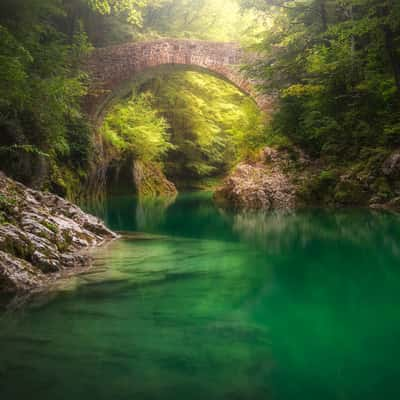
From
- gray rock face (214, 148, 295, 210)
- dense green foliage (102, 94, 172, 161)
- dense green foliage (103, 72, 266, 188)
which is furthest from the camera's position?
dense green foliage (103, 72, 266, 188)

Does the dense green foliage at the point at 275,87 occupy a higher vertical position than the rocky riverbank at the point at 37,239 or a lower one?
higher

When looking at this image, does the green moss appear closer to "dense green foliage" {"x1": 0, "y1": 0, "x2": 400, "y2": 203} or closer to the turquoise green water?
the turquoise green water

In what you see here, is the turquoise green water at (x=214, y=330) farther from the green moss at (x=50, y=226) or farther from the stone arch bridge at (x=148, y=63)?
the stone arch bridge at (x=148, y=63)

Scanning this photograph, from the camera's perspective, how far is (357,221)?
7.43 m

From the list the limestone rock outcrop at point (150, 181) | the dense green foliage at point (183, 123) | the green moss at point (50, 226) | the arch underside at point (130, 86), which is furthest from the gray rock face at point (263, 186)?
the limestone rock outcrop at point (150, 181)

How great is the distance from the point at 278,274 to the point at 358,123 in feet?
24.7

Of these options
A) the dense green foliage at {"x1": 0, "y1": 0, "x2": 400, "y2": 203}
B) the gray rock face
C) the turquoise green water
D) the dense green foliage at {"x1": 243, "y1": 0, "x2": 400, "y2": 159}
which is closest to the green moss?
the turquoise green water

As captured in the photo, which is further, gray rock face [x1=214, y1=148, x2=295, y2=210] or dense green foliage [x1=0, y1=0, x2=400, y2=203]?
gray rock face [x1=214, y1=148, x2=295, y2=210]

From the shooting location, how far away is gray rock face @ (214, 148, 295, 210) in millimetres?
10850

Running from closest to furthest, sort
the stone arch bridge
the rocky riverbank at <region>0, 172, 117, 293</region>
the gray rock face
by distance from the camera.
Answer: the rocky riverbank at <region>0, 172, 117, 293</region> → the gray rock face → the stone arch bridge

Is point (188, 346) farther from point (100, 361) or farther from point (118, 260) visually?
point (118, 260)

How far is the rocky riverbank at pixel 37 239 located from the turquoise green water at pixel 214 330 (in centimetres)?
30

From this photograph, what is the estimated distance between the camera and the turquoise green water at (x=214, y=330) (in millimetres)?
1896

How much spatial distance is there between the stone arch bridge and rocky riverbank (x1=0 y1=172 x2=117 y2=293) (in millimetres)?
8703
